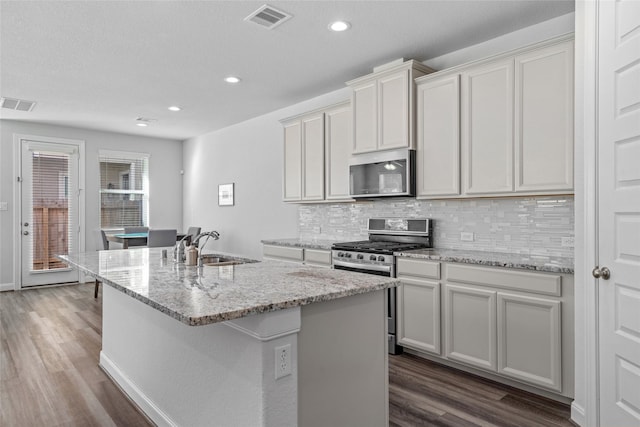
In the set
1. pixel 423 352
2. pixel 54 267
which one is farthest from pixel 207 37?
pixel 54 267

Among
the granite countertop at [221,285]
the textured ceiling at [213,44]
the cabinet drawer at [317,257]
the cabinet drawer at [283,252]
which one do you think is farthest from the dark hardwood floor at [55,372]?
the textured ceiling at [213,44]

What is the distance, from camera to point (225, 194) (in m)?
6.52

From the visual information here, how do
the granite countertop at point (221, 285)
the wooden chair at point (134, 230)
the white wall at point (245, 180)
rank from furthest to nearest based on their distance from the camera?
the wooden chair at point (134, 230), the white wall at point (245, 180), the granite countertop at point (221, 285)

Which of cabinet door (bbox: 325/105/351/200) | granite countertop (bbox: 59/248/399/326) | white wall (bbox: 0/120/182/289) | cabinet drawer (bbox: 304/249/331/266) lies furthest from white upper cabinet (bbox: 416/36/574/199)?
white wall (bbox: 0/120/182/289)

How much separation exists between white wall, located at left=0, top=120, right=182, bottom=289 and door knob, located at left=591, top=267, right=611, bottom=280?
6.97m

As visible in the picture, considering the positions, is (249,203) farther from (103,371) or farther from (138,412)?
(138,412)

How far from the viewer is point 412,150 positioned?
11.1ft

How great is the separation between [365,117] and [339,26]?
3.02ft

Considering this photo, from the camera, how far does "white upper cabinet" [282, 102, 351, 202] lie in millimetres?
4125

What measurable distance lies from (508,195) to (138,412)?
2.81 metres

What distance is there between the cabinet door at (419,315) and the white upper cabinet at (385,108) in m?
1.18

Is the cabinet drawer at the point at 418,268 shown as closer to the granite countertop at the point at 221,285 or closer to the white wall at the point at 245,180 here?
the granite countertop at the point at 221,285

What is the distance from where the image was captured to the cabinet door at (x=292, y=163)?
4641 millimetres

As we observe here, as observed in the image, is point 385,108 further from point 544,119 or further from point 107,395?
point 107,395
